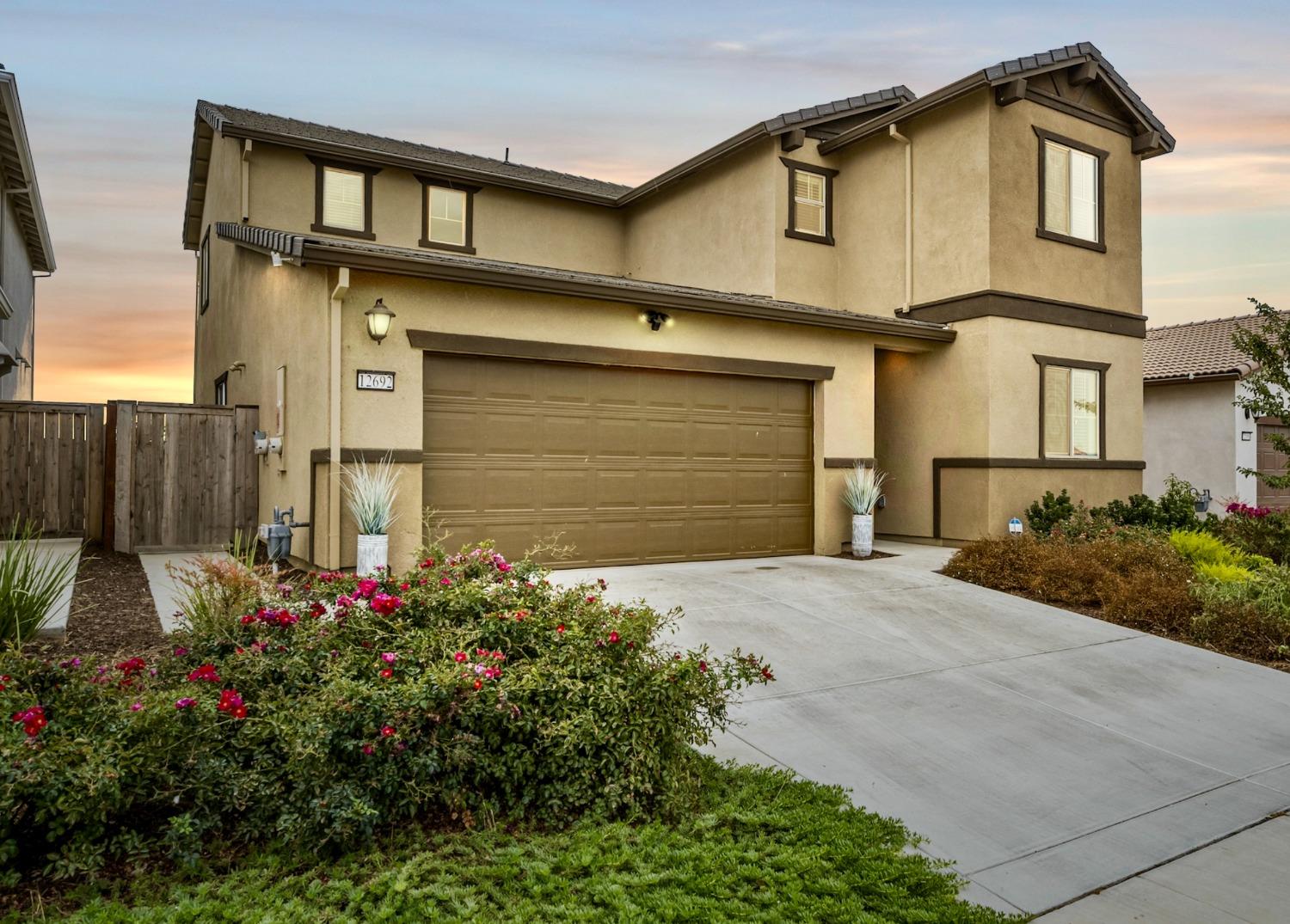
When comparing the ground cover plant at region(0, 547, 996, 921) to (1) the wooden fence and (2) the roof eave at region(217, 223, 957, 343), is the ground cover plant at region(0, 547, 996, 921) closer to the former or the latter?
(2) the roof eave at region(217, 223, 957, 343)

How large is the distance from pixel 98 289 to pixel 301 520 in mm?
16565

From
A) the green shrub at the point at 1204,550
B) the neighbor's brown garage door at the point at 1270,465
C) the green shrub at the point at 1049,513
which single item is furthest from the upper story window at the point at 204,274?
the neighbor's brown garage door at the point at 1270,465

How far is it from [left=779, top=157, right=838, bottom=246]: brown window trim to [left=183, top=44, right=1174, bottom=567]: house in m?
0.07

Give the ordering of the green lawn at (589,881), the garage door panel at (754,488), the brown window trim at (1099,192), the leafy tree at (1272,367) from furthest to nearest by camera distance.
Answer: the brown window trim at (1099,192), the garage door panel at (754,488), the leafy tree at (1272,367), the green lawn at (589,881)

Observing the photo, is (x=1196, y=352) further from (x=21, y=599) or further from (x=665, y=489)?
(x=21, y=599)

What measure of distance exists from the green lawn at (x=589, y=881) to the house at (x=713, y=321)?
560 cm

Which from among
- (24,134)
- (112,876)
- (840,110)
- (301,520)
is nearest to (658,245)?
(840,110)

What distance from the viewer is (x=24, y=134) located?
45.2 ft

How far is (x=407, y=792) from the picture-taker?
10.8ft

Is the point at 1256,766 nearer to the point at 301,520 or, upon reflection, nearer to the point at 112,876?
the point at 112,876

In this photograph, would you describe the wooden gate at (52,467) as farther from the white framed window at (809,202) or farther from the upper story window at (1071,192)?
the upper story window at (1071,192)

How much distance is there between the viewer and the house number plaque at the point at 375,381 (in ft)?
27.2

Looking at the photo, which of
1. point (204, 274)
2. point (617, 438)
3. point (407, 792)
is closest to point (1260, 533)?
point (617, 438)

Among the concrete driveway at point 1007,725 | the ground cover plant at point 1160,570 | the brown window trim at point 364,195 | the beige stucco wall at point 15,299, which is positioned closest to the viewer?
the concrete driveway at point 1007,725
